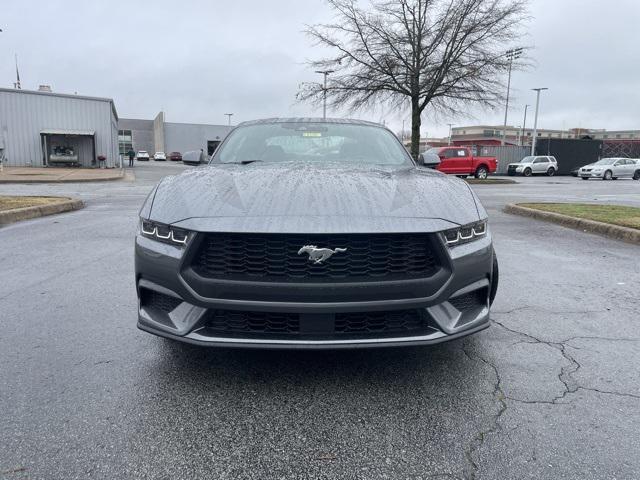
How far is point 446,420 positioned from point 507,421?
0.28m

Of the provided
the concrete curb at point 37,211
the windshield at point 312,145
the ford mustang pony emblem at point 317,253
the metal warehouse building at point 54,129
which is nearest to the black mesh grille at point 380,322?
the ford mustang pony emblem at point 317,253

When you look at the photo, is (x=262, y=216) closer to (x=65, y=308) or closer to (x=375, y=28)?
(x=65, y=308)

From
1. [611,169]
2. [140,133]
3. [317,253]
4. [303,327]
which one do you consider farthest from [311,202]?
[140,133]

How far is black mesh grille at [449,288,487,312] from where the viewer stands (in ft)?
8.20

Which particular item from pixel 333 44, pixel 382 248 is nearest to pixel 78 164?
pixel 333 44

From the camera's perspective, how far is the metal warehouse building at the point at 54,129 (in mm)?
32188

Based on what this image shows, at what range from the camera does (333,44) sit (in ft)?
69.7

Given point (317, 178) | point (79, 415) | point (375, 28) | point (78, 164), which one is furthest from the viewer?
point (78, 164)

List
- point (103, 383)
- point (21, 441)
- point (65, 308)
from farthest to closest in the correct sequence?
point (65, 308), point (103, 383), point (21, 441)

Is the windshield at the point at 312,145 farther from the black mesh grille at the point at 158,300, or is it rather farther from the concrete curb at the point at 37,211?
the concrete curb at the point at 37,211

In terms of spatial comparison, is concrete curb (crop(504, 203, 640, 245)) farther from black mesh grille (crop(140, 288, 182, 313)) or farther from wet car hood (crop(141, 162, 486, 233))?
black mesh grille (crop(140, 288, 182, 313))

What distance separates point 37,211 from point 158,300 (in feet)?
26.7

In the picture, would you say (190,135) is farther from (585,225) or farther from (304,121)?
(304,121)

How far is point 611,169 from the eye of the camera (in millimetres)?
32500
